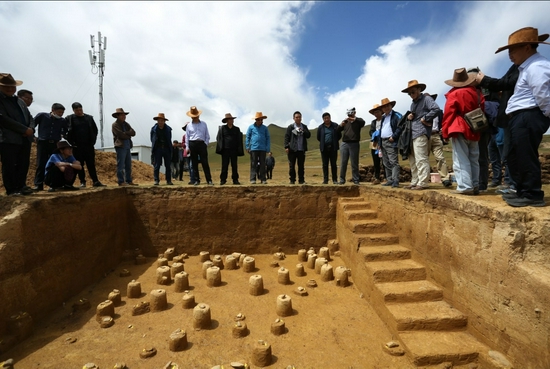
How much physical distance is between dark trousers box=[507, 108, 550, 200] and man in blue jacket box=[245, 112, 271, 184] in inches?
220

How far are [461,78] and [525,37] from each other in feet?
3.45

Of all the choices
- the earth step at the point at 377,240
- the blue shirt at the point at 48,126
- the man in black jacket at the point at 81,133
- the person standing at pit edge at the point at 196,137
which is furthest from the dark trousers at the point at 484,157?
the blue shirt at the point at 48,126

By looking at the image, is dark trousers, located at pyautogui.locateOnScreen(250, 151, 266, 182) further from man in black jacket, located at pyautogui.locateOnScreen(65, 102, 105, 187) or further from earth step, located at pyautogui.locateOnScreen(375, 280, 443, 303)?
earth step, located at pyautogui.locateOnScreen(375, 280, 443, 303)

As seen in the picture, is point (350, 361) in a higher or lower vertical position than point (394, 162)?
lower

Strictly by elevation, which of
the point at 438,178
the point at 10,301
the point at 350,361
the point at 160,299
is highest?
the point at 438,178

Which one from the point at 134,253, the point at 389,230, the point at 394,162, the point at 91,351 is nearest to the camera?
the point at 91,351

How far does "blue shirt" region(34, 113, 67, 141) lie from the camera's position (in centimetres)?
604

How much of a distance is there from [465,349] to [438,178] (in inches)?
198

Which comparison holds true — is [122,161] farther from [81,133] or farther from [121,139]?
[81,133]

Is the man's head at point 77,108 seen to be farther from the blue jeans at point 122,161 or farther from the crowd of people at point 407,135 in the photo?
the blue jeans at point 122,161

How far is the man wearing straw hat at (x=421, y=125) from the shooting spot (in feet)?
17.4

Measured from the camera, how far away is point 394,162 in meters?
6.45

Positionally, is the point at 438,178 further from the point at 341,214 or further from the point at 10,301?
the point at 10,301

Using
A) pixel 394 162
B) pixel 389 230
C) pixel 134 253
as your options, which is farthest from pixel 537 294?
pixel 134 253
